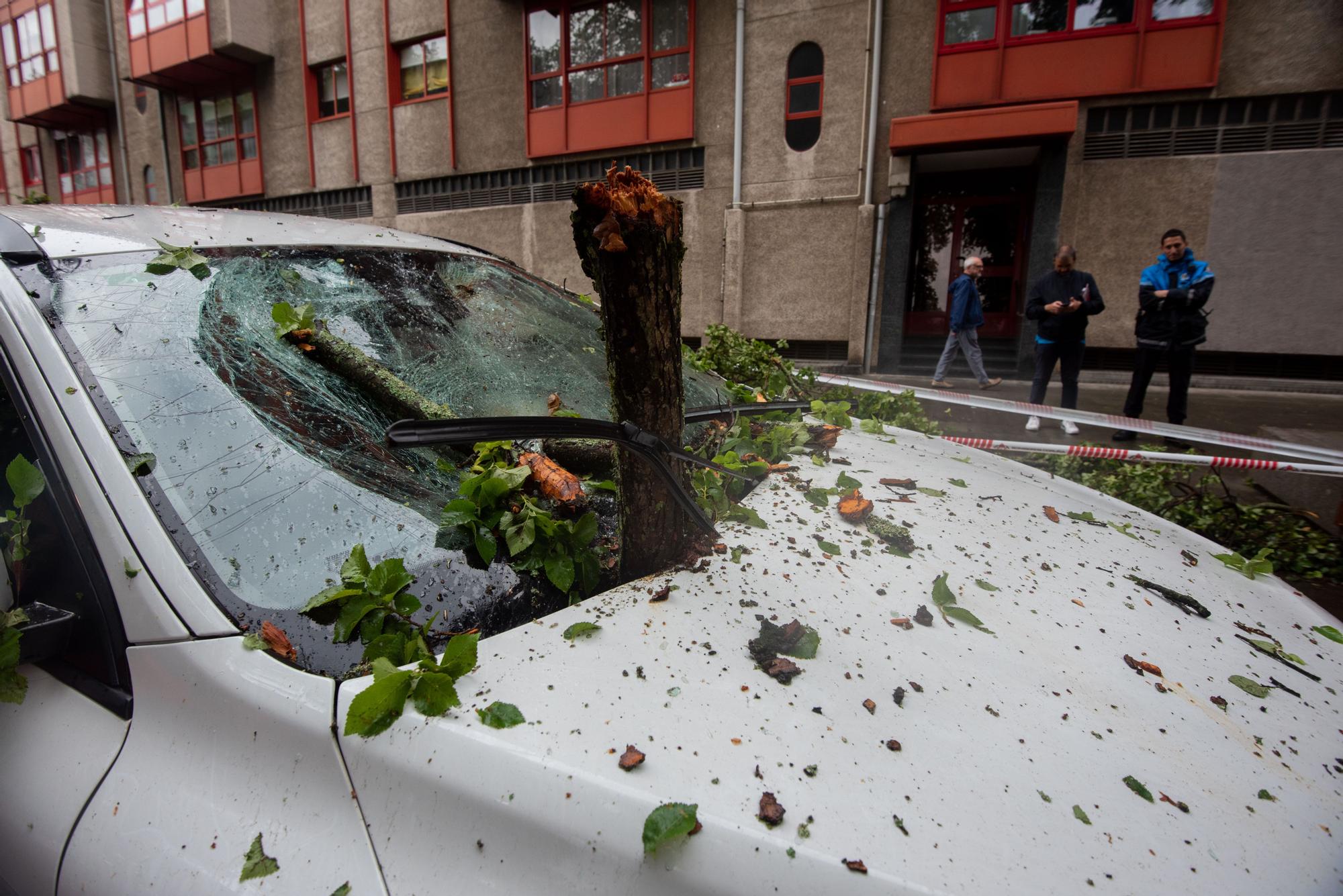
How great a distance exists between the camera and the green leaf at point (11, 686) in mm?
1098

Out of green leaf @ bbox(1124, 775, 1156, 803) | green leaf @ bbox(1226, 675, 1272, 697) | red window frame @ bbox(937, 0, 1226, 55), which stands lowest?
green leaf @ bbox(1226, 675, 1272, 697)

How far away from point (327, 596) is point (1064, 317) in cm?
744

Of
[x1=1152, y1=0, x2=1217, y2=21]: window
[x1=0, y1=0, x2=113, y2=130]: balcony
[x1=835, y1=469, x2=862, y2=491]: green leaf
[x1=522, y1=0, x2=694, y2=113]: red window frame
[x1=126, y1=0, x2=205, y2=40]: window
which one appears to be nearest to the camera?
[x1=835, y1=469, x2=862, y2=491]: green leaf

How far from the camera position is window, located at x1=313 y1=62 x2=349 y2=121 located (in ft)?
50.9

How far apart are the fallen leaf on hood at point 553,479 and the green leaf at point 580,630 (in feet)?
1.16

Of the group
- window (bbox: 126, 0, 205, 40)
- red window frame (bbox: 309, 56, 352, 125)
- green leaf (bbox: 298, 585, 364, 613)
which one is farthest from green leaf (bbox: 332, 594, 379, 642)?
window (bbox: 126, 0, 205, 40)

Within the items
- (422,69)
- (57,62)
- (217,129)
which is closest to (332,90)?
(422,69)

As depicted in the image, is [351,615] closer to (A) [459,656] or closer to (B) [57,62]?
(A) [459,656]

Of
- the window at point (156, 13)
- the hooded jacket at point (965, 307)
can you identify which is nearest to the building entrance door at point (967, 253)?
the hooded jacket at point (965, 307)

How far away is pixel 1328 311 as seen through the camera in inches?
353

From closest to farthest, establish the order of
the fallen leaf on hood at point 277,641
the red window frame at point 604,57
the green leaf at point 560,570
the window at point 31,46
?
the fallen leaf on hood at point 277,641 < the green leaf at point 560,570 < the red window frame at point 604,57 < the window at point 31,46

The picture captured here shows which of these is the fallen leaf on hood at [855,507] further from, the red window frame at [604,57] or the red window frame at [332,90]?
the red window frame at [332,90]

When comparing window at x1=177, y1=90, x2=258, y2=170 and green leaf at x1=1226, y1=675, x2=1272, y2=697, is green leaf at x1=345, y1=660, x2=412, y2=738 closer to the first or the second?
green leaf at x1=1226, y1=675, x2=1272, y2=697

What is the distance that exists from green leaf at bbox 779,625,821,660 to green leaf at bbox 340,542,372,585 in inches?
26.9
